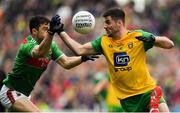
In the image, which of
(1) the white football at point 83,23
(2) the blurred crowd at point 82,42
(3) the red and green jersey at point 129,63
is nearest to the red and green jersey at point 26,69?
(1) the white football at point 83,23

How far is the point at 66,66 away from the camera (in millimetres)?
15352

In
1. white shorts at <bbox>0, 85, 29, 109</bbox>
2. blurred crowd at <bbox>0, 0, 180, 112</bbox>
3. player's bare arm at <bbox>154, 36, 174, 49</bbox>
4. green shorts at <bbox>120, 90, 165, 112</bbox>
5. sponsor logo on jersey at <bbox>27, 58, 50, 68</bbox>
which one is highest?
player's bare arm at <bbox>154, 36, 174, 49</bbox>

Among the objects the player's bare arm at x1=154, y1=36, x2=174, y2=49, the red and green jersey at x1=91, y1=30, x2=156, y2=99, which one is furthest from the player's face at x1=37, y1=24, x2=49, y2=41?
the player's bare arm at x1=154, y1=36, x2=174, y2=49

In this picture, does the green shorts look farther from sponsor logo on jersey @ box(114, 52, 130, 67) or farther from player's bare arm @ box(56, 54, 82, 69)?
player's bare arm @ box(56, 54, 82, 69)

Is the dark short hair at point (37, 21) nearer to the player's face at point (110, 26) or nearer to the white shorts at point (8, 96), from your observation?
the player's face at point (110, 26)

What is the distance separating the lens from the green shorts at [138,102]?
1475 centimetres

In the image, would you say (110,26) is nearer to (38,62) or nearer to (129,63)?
(129,63)

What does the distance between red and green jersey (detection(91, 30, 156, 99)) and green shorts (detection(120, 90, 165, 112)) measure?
0.24 ft

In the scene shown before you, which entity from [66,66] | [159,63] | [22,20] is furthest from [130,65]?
[22,20]

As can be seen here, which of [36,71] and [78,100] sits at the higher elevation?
[36,71]

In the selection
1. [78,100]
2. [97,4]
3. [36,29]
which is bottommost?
[78,100]

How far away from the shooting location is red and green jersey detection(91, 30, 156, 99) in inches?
579

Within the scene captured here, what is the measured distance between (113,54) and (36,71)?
1.33m

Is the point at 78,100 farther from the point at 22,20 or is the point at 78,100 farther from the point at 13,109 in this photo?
the point at 13,109
